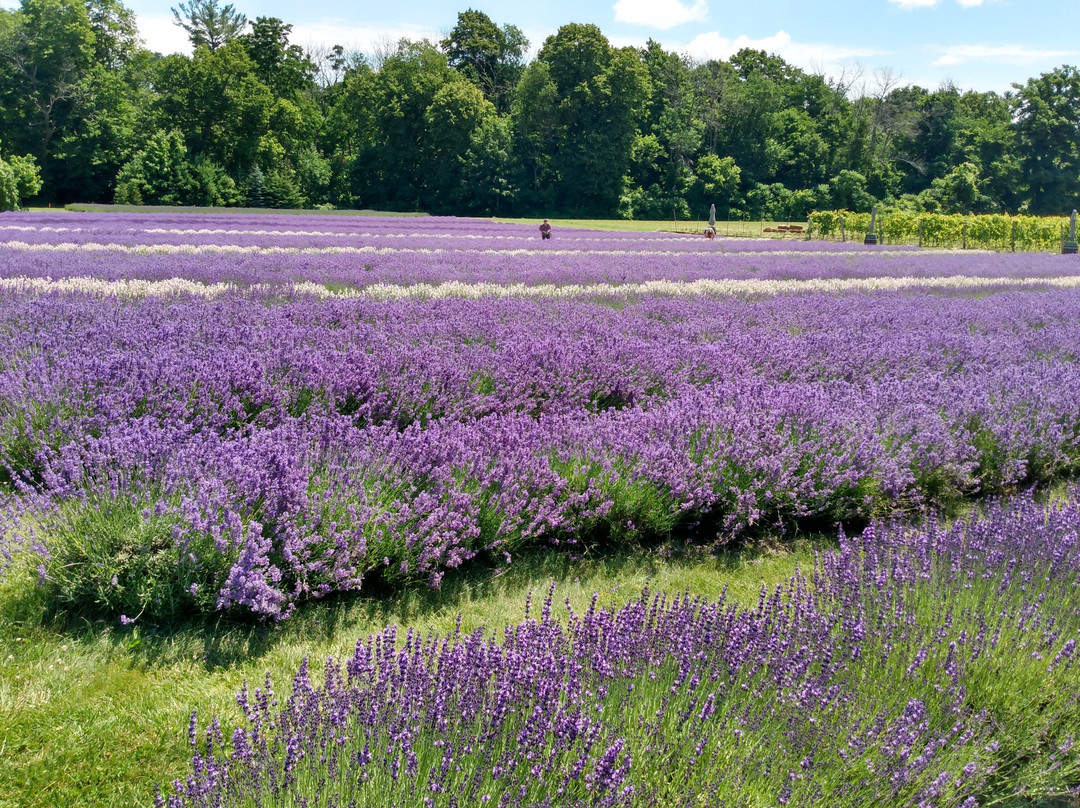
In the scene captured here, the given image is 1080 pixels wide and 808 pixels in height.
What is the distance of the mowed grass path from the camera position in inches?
85.3

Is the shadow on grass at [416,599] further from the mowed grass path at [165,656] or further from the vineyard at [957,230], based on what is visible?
the vineyard at [957,230]

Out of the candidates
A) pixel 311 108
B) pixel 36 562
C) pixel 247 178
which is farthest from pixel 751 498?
pixel 311 108

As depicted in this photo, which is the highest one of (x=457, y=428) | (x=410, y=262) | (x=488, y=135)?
(x=488, y=135)

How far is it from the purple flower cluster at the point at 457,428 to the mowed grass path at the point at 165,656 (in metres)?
0.17

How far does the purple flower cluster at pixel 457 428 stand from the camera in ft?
10.5

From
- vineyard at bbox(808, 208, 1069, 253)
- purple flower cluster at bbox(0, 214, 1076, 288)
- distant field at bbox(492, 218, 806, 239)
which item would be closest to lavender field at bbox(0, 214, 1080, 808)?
purple flower cluster at bbox(0, 214, 1076, 288)

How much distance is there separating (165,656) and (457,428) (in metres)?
1.96

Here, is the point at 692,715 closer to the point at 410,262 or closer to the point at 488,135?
the point at 410,262

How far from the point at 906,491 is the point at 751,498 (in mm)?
1220

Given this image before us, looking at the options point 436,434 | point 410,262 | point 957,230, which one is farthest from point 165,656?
point 957,230

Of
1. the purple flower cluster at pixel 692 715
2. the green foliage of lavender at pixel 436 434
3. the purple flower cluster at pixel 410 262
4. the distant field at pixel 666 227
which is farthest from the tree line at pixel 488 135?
the purple flower cluster at pixel 692 715

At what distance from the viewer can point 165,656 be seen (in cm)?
275

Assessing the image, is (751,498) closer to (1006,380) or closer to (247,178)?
(1006,380)

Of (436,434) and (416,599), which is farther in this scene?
(436,434)
